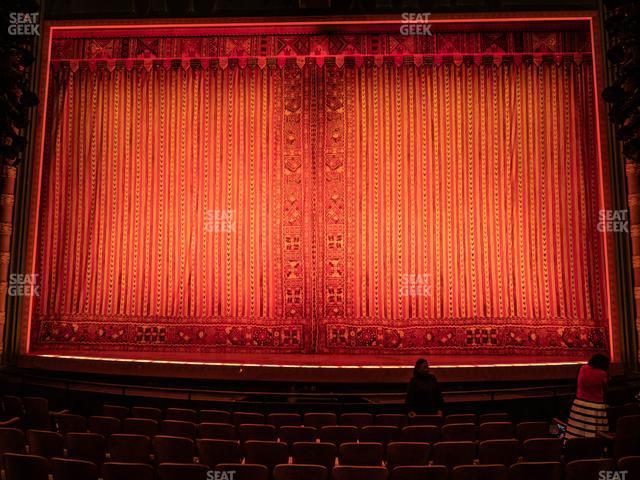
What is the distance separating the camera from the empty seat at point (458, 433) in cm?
395

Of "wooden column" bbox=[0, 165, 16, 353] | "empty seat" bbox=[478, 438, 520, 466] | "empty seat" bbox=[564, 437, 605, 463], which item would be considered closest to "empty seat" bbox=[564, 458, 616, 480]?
"empty seat" bbox=[478, 438, 520, 466]

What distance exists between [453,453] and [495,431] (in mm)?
853

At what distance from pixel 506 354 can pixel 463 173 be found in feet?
7.78

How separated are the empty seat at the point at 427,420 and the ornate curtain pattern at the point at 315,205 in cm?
347

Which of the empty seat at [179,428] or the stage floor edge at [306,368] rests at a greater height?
the stage floor edge at [306,368]

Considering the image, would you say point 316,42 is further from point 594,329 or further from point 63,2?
point 594,329

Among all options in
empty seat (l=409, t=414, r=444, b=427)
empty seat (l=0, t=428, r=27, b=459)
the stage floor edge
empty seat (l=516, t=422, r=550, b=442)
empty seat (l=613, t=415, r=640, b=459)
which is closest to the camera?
empty seat (l=0, t=428, r=27, b=459)

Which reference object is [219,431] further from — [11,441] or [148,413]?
[11,441]

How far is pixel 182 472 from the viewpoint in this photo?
2.80 meters

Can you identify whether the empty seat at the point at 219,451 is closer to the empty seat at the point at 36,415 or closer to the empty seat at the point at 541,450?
the empty seat at the point at 541,450

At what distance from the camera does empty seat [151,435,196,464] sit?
3.37 m

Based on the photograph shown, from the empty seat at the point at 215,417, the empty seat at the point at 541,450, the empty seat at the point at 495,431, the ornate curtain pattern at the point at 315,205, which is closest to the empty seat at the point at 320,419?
the empty seat at the point at 215,417

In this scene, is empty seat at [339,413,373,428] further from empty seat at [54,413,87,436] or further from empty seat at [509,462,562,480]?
empty seat at [509,462,562,480]

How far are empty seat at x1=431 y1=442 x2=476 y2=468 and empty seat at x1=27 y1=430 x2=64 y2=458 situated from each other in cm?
198
